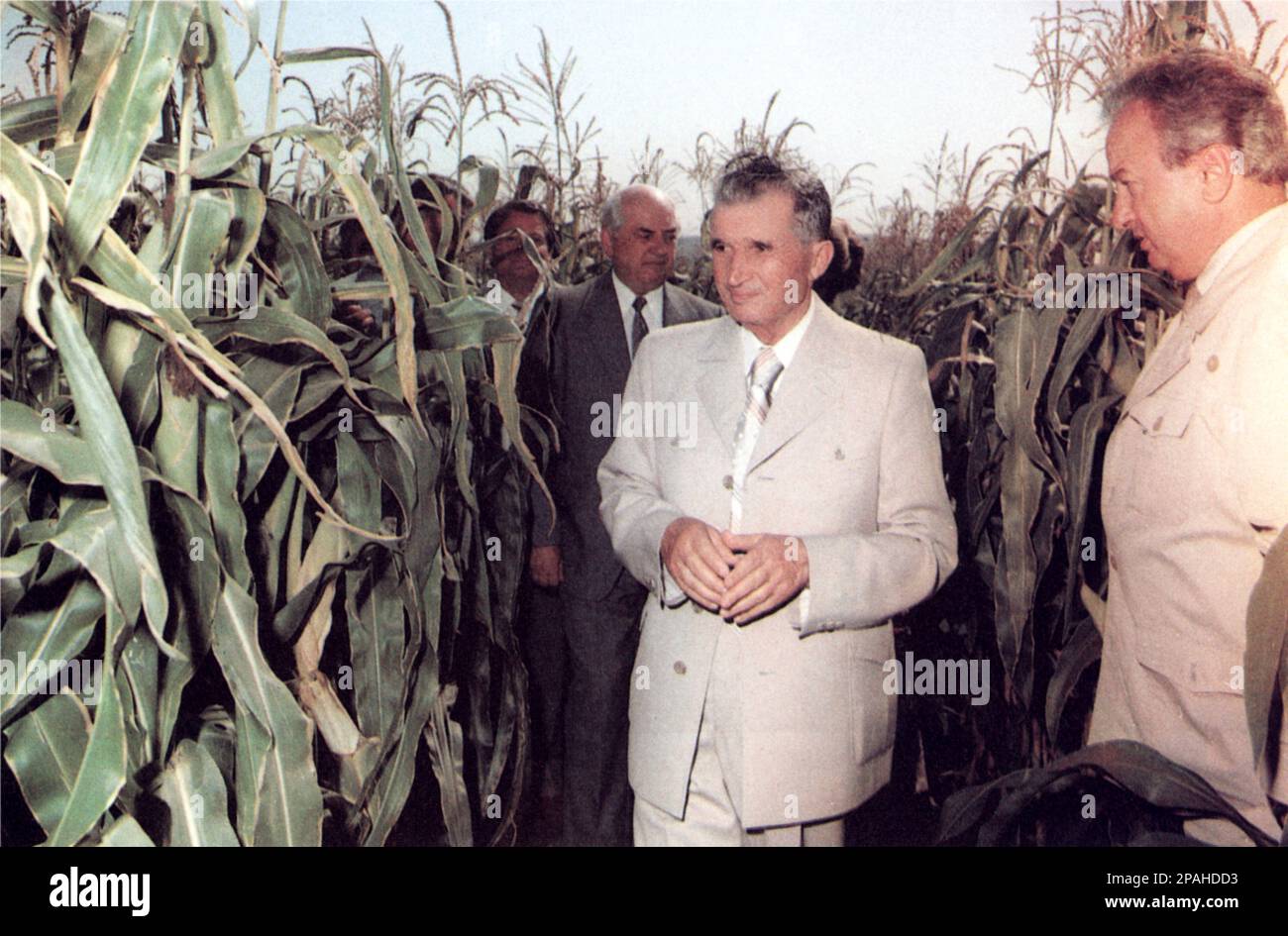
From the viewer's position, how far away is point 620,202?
2.16m

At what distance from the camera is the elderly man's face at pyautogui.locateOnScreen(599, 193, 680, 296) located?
212 centimetres

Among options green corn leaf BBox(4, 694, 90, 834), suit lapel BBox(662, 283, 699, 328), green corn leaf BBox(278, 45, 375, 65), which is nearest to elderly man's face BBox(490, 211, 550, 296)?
suit lapel BBox(662, 283, 699, 328)

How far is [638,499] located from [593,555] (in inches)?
29.7

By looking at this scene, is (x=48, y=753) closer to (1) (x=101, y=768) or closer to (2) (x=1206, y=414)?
(1) (x=101, y=768)

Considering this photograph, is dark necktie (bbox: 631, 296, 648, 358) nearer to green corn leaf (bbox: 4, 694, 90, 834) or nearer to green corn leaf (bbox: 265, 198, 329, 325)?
green corn leaf (bbox: 265, 198, 329, 325)

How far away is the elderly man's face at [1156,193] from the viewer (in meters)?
1.08

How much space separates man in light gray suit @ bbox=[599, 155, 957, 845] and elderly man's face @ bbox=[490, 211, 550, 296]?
0.96 m

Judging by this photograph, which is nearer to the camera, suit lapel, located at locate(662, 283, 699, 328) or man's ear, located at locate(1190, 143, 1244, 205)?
man's ear, located at locate(1190, 143, 1244, 205)

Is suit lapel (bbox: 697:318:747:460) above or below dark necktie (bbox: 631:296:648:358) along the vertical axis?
below

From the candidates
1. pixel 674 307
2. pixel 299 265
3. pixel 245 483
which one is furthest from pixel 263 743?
pixel 674 307

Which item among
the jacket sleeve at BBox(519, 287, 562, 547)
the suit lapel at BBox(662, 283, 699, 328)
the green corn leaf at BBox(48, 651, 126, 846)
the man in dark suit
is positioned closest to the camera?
the green corn leaf at BBox(48, 651, 126, 846)

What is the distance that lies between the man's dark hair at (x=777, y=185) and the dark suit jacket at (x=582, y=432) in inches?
32.3
